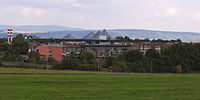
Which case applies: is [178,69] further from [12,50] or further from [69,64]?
[12,50]

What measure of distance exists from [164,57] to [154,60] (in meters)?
2.73

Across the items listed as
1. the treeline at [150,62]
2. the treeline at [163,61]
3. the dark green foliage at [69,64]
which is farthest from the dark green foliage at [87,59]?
the dark green foliage at [69,64]

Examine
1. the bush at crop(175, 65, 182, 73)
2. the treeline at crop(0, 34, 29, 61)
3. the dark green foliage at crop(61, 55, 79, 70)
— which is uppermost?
the treeline at crop(0, 34, 29, 61)

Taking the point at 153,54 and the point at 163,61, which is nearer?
the point at 163,61

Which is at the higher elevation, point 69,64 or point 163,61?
point 163,61

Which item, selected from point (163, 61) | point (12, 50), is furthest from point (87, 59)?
point (12, 50)

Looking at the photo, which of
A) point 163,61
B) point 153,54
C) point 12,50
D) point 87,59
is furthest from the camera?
point 12,50

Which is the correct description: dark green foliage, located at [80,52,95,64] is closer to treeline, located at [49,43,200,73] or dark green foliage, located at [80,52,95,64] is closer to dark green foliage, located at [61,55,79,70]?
treeline, located at [49,43,200,73]

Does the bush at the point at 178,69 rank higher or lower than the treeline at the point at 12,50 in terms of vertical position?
lower

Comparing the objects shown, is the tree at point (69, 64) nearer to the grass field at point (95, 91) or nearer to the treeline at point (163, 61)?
the treeline at point (163, 61)

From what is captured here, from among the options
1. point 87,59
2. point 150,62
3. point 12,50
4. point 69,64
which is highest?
point 12,50

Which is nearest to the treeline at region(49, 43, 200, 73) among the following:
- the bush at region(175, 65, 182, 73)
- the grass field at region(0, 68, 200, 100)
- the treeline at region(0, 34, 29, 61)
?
the bush at region(175, 65, 182, 73)

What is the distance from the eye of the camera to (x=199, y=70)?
314ft

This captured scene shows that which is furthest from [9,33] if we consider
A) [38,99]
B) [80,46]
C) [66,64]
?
[38,99]
